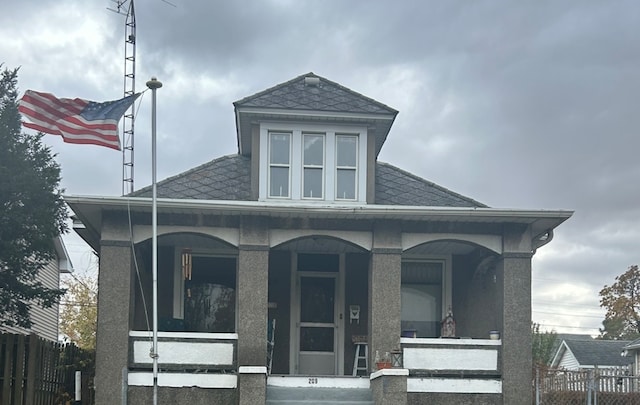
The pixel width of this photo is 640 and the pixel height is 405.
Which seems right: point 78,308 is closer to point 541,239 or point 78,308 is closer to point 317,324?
point 317,324

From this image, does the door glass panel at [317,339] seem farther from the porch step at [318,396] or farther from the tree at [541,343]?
the tree at [541,343]

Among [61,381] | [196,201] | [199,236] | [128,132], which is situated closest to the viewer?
[196,201]

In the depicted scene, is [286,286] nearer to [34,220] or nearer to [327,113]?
[327,113]

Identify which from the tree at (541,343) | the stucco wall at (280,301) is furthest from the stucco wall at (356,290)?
the tree at (541,343)

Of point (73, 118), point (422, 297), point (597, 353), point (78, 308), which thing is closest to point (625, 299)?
point (597, 353)

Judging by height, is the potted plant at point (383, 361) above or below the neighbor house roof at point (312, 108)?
below

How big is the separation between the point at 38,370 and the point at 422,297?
7.67 meters

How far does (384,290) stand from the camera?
16.6 metres

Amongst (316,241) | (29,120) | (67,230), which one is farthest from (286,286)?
(29,120)

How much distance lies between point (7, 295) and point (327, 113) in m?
6.99

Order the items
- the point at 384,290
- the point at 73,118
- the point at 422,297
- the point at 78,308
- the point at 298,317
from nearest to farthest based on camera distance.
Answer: the point at 73,118 < the point at 384,290 < the point at 298,317 < the point at 422,297 < the point at 78,308

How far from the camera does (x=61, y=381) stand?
18016 mm

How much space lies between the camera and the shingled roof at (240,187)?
56.9 ft

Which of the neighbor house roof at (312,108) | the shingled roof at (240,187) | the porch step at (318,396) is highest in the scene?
the neighbor house roof at (312,108)
